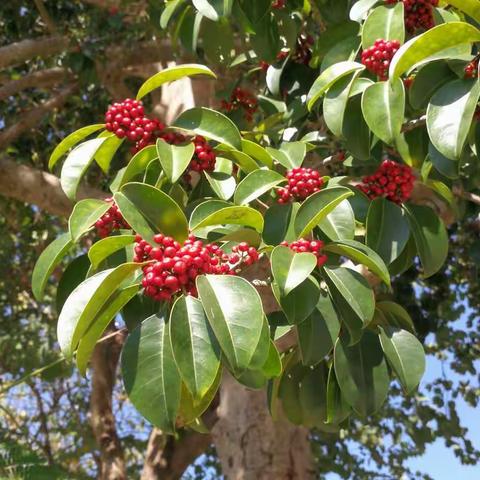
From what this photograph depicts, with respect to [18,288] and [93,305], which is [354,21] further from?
[18,288]

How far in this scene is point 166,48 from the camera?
4215mm

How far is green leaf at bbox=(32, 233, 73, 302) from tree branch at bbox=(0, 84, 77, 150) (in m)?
2.60

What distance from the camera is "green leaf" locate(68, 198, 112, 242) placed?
1538 millimetres

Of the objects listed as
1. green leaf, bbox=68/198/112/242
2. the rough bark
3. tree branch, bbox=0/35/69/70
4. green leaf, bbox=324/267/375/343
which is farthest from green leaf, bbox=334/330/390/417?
the rough bark

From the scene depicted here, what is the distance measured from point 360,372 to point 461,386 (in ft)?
12.0

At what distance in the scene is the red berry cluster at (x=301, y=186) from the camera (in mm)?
1734

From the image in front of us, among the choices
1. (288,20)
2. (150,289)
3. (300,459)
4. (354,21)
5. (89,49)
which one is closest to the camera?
(150,289)

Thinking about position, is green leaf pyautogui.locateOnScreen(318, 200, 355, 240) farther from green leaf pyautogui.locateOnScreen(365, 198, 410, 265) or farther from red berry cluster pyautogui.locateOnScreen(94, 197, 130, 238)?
red berry cluster pyautogui.locateOnScreen(94, 197, 130, 238)

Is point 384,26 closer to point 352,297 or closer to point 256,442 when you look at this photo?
point 352,297

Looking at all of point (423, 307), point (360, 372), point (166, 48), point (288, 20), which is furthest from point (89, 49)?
point (360, 372)

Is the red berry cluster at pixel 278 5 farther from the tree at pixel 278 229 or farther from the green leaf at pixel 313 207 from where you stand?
the green leaf at pixel 313 207

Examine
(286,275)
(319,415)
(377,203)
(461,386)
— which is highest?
(377,203)

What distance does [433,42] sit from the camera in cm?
149

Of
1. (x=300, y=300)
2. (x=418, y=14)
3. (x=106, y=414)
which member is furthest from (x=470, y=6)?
(x=106, y=414)
